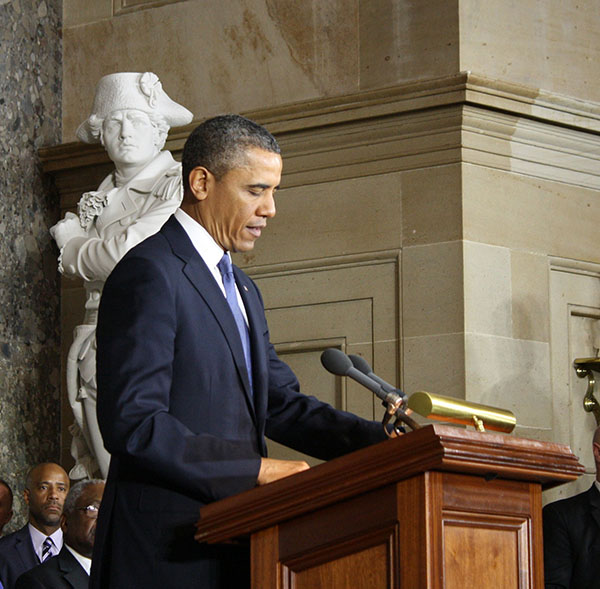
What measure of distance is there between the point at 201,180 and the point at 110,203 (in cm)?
462

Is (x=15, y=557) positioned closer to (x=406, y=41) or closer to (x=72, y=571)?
(x=72, y=571)

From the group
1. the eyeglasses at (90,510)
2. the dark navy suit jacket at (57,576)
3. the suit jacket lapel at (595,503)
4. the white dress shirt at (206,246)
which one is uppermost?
the suit jacket lapel at (595,503)

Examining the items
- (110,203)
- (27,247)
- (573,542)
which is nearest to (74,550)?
(110,203)

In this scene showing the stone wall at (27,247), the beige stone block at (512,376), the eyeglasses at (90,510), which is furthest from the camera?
the stone wall at (27,247)

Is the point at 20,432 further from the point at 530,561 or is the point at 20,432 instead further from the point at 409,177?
the point at 530,561

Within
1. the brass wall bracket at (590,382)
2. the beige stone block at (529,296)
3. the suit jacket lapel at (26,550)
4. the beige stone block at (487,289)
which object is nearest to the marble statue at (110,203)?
the suit jacket lapel at (26,550)

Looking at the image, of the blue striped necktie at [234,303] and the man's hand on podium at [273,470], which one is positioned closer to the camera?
the man's hand on podium at [273,470]

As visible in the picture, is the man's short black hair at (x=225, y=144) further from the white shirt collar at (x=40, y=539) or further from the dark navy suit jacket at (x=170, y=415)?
the white shirt collar at (x=40, y=539)

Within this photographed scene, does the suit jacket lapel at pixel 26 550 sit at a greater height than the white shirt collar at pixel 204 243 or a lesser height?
lesser

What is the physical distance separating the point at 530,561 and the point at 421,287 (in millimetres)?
5144

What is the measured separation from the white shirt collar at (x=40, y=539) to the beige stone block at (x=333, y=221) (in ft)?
6.96

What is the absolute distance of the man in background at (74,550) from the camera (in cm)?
601

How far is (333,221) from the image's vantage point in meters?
8.24

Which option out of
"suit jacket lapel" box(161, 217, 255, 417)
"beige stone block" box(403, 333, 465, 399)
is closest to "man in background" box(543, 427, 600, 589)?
"beige stone block" box(403, 333, 465, 399)
